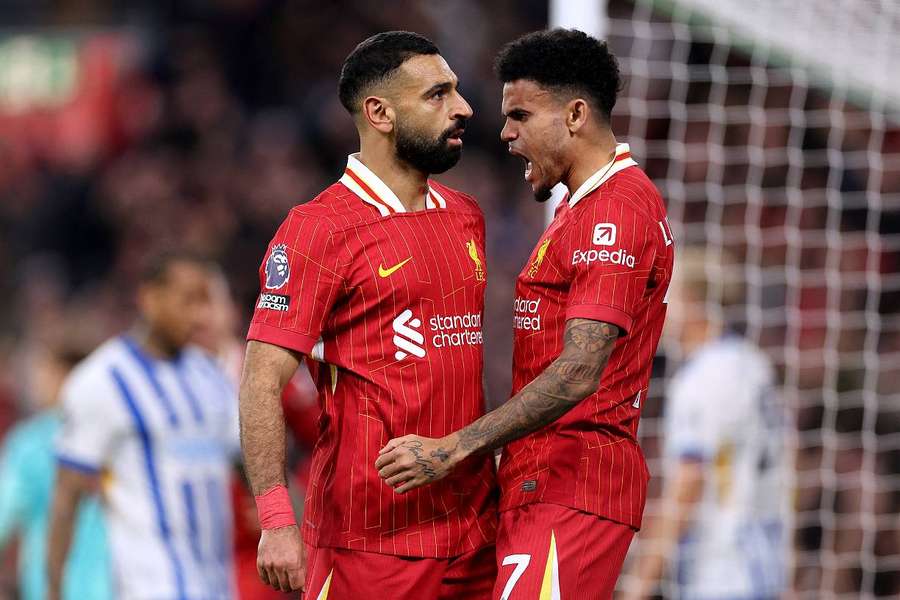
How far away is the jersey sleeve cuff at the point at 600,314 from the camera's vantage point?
3.63 meters

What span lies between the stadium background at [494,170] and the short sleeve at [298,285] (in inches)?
126

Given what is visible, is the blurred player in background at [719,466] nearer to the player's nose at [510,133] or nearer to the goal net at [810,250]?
the goal net at [810,250]

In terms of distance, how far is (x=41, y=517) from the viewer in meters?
7.00

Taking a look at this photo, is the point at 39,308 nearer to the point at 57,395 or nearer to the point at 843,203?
the point at 57,395

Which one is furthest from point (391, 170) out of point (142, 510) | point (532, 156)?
point (142, 510)

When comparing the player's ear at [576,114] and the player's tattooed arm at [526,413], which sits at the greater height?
the player's ear at [576,114]

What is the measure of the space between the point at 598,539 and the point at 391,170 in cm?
115

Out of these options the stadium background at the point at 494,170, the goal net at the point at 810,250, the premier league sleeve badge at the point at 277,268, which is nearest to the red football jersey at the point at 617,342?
the premier league sleeve badge at the point at 277,268

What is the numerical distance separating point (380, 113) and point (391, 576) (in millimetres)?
1250

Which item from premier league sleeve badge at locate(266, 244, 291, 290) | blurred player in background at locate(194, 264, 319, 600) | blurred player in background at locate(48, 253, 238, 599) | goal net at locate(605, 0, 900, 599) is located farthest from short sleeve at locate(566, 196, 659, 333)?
goal net at locate(605, 0, 900, 599)

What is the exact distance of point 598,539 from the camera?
380 cm

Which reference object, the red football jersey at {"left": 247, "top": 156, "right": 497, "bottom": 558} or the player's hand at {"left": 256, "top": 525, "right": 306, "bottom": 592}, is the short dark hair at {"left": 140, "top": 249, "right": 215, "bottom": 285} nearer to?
the red football jersey at {"left": 247, "top": 156, "right": 497, "bottom": 558}

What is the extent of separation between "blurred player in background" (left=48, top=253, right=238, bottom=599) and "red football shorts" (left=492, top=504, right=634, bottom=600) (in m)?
2.48

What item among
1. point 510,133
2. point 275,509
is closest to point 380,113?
point 510,133
